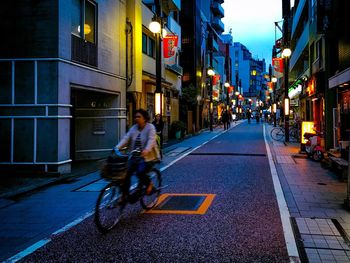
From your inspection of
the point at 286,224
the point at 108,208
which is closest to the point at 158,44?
the point at 108,208

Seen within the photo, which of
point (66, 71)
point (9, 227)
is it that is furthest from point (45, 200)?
point (66, 71)

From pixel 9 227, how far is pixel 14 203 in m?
2.15

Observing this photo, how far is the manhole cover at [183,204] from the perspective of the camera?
825 cm

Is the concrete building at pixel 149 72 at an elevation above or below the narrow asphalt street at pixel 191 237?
above

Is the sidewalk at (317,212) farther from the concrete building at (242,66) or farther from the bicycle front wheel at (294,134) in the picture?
the concrete building at (242,66)

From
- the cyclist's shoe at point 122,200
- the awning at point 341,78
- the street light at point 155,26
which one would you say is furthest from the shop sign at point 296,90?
the cyclist's shoe at point 122,200

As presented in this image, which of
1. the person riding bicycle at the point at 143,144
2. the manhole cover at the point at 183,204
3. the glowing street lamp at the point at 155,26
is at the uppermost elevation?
the glowing street lamp at the point at 155,26

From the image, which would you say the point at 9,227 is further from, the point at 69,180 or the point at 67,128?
the point at 67,128

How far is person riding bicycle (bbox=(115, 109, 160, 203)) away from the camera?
770 centimetres

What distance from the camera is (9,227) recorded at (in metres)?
7.36

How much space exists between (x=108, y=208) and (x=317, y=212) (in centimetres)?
396

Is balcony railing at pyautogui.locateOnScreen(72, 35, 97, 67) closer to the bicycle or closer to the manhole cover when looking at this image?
the manhole cover

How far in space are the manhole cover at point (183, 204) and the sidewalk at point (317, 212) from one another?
1.72 metres

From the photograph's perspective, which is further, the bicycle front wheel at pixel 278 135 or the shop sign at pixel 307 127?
the bicycle front wheel at pixel 278 135
